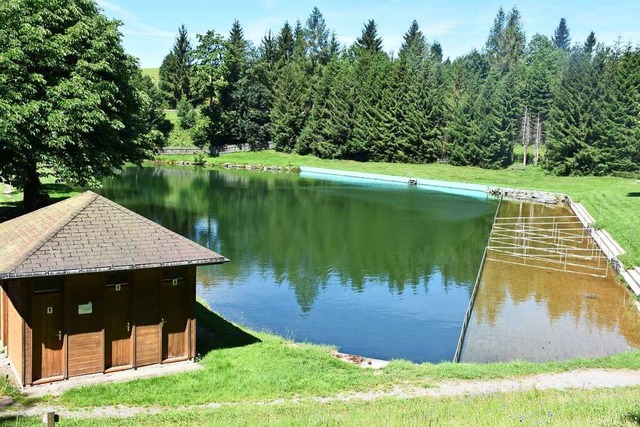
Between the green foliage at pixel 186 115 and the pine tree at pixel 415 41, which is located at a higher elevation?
the pine tree at pixel 415 41

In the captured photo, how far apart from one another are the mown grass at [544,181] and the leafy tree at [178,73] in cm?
2021

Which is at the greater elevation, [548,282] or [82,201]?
[82,201]

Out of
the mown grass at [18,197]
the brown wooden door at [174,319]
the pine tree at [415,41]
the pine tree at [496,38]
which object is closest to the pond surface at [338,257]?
the mown grass at [18,197]

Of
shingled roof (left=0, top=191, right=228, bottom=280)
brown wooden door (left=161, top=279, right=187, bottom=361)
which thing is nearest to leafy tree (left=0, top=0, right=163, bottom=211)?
shingled roof (left=0, top=191, right=228, bottom=280)

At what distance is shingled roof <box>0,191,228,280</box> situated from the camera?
43.8ft

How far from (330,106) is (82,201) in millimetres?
77027

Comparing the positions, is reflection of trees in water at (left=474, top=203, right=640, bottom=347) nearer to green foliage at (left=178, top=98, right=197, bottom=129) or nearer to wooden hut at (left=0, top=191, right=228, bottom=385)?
→ wooden hut at (left=0, top=191, right=228, bottom=385)

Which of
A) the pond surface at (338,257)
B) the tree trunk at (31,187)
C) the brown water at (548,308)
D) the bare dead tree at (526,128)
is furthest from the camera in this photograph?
the bare dead tree at (526,128)

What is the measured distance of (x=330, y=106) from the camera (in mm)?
91000

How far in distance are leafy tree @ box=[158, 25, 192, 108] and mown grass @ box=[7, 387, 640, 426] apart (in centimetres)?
10012

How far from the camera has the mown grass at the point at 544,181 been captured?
3759 cm

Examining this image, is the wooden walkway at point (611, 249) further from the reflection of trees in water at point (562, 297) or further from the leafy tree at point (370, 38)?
the leafy tree at point (370, 38)

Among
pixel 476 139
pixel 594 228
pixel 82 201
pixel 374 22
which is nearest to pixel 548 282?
pixel 594 228

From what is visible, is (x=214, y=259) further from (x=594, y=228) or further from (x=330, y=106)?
(x=330, y=106)
